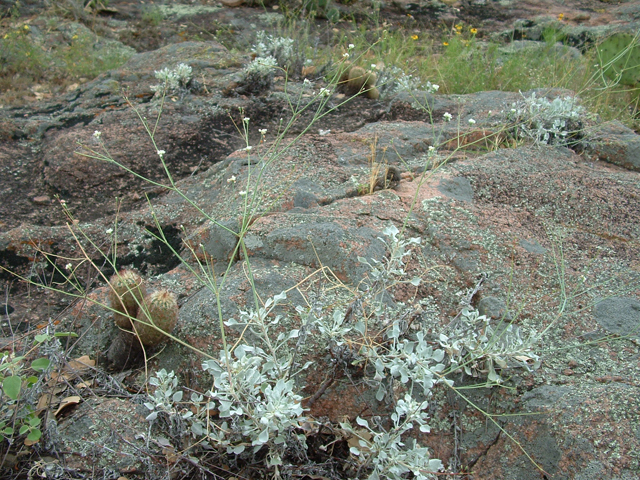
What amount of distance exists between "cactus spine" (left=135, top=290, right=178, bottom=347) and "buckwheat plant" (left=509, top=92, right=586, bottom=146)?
2191 mm

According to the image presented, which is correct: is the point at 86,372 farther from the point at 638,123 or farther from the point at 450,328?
the point at 638,123

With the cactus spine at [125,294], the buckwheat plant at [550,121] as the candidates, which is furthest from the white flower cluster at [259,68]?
the cactus spine at [125,294]

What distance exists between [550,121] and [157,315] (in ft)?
8.13

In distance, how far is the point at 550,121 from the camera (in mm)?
2980

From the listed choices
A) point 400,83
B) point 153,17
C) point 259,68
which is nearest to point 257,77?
point 259,68

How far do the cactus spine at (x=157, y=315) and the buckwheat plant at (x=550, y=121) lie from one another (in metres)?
2.19

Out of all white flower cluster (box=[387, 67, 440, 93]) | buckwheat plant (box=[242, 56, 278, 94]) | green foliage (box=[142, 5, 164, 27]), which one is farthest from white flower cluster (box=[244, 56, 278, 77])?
green foliage (box=[142, 5, 164, 27])

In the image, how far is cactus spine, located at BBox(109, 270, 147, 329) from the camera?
1770mm

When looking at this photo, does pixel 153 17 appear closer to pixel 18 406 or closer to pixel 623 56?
pixel 623 56

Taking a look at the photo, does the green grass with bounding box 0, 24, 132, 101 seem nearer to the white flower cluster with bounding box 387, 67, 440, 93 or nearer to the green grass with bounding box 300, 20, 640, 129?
the green grass with bounding box 300, 20, 640, 129

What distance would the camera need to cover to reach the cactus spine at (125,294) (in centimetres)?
177

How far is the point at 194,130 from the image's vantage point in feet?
11.8

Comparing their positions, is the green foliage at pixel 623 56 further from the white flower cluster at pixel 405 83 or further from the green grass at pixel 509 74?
the white flower cluster at pixel 405 83

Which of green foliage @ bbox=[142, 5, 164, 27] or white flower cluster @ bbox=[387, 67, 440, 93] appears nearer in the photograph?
white flower cluster @ bbox=[387, 67, 440, 93]
